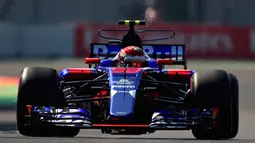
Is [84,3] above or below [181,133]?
above

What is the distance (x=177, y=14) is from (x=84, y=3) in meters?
4.31

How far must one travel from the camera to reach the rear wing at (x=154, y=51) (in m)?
13.4

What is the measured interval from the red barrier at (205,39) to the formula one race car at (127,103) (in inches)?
939

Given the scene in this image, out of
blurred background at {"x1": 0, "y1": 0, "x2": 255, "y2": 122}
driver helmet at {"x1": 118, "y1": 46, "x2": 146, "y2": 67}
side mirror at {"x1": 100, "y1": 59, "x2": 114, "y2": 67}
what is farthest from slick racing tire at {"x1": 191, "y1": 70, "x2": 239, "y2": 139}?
blurred background at {"x1": 0, "y1": 0, "x2": 255, "y2": 122}

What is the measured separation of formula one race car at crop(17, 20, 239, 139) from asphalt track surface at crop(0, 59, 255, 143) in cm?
20

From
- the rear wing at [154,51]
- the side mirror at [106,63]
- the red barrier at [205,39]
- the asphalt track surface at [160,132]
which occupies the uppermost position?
the red barrier at [205,39]

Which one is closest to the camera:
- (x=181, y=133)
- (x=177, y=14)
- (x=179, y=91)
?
(x=179, y=91)

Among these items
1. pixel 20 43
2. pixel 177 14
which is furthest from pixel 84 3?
pixel 20 43

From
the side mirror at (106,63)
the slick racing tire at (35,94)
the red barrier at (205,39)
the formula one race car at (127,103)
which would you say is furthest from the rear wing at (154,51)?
the red barrier at (205,39)

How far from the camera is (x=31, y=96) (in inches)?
422

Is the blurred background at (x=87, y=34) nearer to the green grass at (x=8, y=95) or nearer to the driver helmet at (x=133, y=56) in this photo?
the green grass at (x=8, y=95)

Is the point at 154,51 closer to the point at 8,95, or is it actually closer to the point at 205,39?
the point at 8,95

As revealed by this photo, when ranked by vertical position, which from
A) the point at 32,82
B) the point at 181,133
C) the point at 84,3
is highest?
the point at 84,3

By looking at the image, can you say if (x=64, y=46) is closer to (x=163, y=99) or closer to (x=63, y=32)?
(x=63, y=32)
